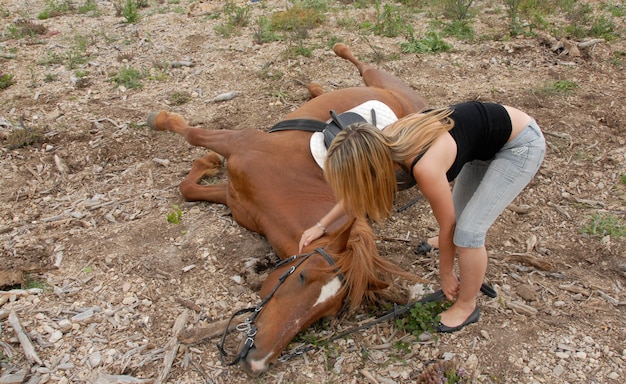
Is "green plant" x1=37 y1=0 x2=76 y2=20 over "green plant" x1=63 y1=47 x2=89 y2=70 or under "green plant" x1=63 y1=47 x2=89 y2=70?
over

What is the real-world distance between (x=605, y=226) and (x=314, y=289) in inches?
95.6

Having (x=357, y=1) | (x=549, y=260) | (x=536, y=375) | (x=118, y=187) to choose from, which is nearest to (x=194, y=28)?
(x=357, y=1)

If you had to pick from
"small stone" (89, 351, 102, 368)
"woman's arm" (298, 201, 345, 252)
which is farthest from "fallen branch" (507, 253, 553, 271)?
"small stone" (89, 351, 102, 368)

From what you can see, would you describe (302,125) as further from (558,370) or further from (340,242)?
(558,370)

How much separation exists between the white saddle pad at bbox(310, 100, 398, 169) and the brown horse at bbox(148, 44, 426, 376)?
2.9 inches

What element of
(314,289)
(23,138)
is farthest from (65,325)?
(23,138)

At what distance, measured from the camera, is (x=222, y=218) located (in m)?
4.03

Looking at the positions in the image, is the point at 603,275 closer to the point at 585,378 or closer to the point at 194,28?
the point at 585,378

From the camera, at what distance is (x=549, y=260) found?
363 cm

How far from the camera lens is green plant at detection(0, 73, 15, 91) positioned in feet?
19.2

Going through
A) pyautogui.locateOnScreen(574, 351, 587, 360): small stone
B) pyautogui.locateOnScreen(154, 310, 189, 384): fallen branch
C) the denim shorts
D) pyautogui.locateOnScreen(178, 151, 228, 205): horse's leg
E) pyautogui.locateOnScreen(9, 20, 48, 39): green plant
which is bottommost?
pyautogui.locateOnScreen(154, 310, 189, 384): fallen branch

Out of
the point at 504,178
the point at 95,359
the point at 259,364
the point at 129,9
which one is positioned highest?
the point at 504,178

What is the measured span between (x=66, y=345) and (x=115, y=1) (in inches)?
278

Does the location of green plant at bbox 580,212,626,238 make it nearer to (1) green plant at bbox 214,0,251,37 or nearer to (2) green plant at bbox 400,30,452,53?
(2) green plant at bbox 400,30,452,53
